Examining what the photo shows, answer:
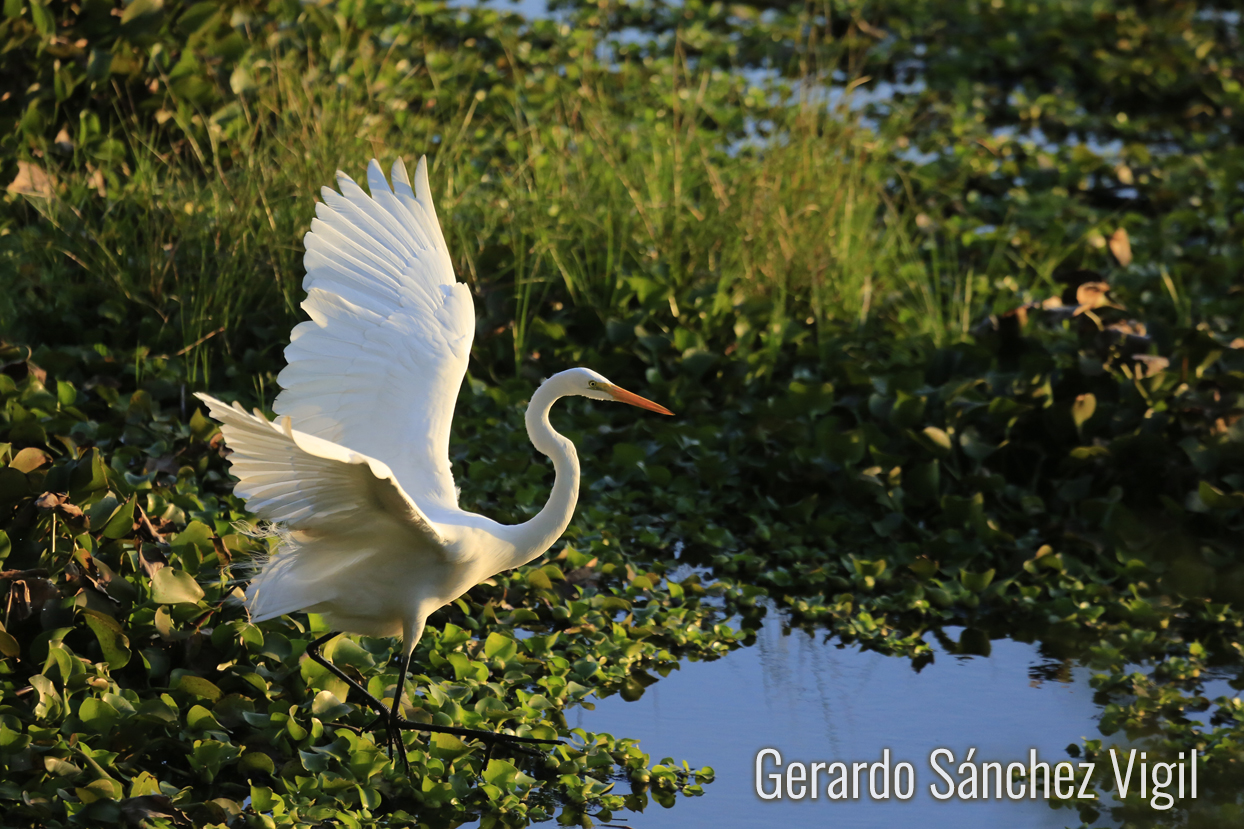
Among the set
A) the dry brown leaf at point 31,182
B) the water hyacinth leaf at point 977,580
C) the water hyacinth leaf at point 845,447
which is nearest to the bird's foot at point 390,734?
the water hyacinth leaf at point 977,580

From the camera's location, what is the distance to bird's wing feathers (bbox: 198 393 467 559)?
2316mm

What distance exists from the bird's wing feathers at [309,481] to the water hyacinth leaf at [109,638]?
0.55 meters

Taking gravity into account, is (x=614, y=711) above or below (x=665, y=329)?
below

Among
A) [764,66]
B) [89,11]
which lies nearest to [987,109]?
[764,66]

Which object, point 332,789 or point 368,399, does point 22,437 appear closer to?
point 368,399

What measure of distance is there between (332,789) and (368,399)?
92cm

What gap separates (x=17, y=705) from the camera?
2.88 m

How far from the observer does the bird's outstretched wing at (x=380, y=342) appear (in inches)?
127

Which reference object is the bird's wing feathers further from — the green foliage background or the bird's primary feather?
the green foliage background

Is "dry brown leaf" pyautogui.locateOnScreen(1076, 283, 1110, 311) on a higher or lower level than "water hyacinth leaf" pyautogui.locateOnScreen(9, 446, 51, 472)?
higher

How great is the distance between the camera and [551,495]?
10.3ft

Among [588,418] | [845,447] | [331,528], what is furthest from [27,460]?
[845,447]

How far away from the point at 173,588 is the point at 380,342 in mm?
742

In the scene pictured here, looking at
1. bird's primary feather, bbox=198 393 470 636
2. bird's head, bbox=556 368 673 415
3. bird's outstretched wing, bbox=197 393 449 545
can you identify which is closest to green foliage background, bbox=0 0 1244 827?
bird's primary feather, bbox=198 393 470 636
